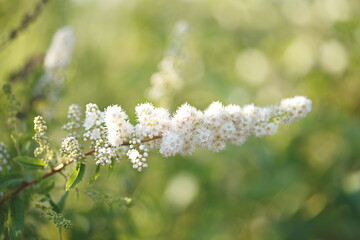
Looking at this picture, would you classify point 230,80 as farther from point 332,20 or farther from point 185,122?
point 185,122

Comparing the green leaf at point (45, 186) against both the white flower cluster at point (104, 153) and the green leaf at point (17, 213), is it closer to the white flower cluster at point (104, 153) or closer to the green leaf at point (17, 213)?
the green leaf at point (17, 213)

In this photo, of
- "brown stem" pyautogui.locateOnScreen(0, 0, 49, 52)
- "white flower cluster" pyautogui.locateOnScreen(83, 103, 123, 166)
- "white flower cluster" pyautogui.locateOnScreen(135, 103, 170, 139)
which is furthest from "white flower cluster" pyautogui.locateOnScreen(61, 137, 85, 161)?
"brown stem" pyautogui.locateOnScreen(0, 0, 49, 52)

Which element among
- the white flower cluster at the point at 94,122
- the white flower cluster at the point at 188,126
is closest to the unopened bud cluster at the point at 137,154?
the white flower cluster at the point at 188,126

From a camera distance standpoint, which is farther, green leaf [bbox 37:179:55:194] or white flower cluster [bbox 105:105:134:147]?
green leaf [bbox 37:179:55:194]

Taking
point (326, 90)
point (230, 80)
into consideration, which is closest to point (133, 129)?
point (230, 80)

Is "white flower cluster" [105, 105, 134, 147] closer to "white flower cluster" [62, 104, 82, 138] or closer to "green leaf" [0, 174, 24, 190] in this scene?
"white flower cluster" [62, 104, 82, 138]
